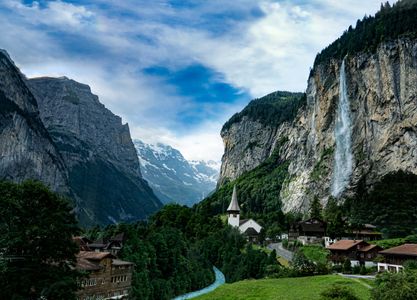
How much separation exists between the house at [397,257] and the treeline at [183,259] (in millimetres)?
18789

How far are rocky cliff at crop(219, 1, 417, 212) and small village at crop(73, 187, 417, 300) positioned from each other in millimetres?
32161

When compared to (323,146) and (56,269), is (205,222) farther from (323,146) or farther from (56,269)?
(56,269)

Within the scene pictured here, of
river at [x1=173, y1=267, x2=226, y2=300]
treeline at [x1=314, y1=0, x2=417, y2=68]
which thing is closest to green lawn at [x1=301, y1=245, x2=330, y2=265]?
river at [x1=173, y1=267, x2=226, y2=300]

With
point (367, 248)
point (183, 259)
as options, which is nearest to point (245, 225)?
point (183, 259)

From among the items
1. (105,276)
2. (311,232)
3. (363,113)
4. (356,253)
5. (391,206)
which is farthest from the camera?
(363,113)

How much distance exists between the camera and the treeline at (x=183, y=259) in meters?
76.4

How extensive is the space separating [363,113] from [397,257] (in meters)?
86.5

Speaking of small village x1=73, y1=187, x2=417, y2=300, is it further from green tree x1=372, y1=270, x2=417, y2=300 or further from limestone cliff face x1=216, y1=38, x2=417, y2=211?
limestone cliff face x1=216, y1=38, x2=417, y2=211

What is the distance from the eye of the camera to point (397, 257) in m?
72.9

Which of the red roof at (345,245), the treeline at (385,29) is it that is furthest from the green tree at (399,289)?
the treeline at (385,29)

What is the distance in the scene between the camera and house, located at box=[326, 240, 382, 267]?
273 ft

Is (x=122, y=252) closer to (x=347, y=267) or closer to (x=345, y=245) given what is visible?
(x=347, y=267)

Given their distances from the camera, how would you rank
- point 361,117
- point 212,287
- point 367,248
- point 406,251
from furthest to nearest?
1. point 361,117
2. point 212,287
3. point 367,248
4. point 406,251

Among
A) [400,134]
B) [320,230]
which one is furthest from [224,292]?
[400,134]
